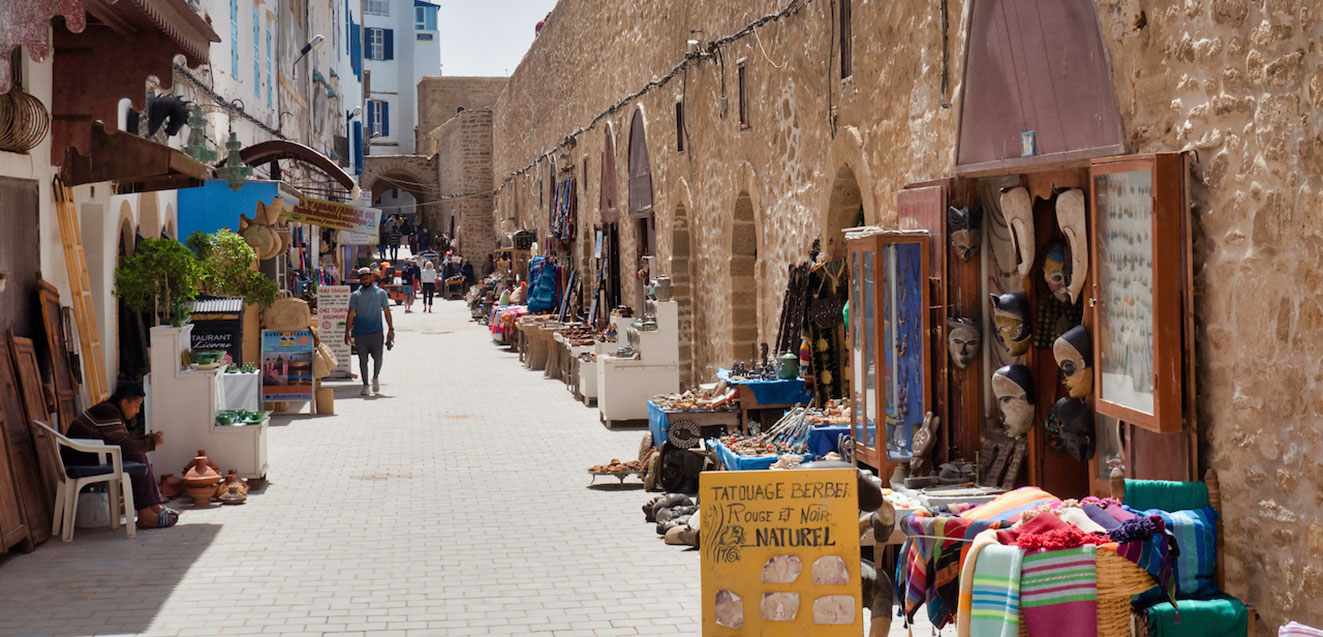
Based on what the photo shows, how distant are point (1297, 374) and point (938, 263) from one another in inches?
113

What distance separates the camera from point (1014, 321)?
6.68 m

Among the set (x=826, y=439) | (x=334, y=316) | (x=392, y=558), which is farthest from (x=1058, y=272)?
(x=334, y=316)

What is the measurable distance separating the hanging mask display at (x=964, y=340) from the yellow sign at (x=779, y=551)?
8.11 ft

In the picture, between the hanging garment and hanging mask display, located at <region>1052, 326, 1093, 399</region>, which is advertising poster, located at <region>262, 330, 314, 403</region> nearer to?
the hanging garment

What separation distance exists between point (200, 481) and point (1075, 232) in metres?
6.59

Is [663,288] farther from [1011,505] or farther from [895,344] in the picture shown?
[1011,505]

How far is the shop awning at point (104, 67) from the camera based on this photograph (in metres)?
8.86

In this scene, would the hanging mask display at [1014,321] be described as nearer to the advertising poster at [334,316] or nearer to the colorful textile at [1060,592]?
the colorful textile at [1060,592]

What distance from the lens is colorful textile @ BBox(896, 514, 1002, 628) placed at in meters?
5.09

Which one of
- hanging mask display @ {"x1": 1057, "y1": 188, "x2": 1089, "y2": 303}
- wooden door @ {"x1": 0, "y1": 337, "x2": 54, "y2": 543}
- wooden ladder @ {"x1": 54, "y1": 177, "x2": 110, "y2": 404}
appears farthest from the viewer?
wooden ladder @ {"x1": 54, "y1": 177, "x2": 110, "y2": 404}

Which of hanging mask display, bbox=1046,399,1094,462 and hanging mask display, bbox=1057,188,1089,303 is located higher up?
hanging mask display, bbox=1057,188,1089,303

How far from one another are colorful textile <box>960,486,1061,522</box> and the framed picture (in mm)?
492

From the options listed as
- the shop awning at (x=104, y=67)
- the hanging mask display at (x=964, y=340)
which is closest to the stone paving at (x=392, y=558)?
the hanging mask display at (x=964, y=340)

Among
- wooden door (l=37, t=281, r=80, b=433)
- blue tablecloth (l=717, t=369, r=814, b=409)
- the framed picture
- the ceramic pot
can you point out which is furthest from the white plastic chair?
the ceramic pot
